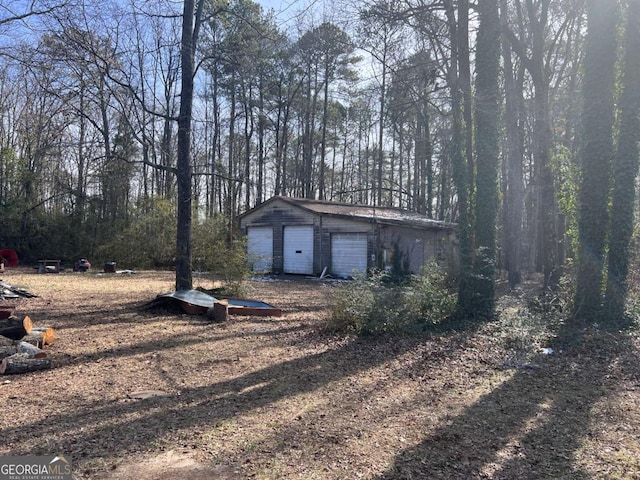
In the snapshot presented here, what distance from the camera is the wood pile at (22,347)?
18.0 ft

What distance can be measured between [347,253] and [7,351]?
14442 millimetres

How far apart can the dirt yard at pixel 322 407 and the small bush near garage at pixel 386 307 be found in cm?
25

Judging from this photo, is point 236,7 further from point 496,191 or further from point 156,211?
point 156,211

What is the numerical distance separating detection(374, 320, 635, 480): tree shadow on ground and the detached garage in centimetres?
1110

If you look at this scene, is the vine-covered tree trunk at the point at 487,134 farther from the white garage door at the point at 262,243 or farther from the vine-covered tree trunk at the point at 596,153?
the white garage door at the point at 262,243

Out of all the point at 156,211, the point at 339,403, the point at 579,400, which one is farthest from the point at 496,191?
the point at 156,211

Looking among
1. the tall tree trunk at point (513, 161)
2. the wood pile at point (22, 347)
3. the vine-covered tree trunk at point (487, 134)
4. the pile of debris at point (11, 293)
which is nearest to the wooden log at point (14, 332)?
the wood pile at point (22, 347)

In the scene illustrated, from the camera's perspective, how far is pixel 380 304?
24.7 feet

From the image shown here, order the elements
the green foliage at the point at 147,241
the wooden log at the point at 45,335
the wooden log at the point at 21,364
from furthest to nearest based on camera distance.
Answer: the green foliage at the point at 147,241 < the wooden log at the point at 45,335 < the wooden log at the point at 21,364

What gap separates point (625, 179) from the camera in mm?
8000

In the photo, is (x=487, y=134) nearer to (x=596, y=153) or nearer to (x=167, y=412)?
(x=596, y=153)

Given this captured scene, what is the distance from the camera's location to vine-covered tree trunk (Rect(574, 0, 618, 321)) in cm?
805

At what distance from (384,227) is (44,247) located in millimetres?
20467

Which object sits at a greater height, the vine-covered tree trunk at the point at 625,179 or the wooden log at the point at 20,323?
the vine-covered tree trunk at the point at 625,179
